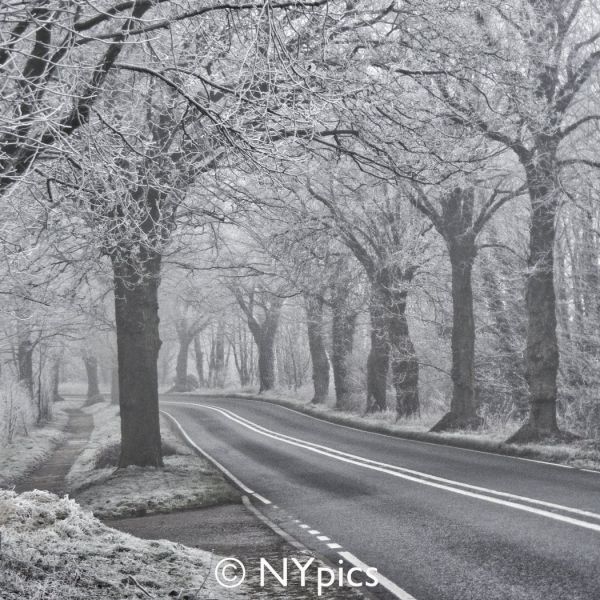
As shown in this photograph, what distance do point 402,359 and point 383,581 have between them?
18048 mm

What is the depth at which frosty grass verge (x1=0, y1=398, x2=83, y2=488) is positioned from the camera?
18.9 m

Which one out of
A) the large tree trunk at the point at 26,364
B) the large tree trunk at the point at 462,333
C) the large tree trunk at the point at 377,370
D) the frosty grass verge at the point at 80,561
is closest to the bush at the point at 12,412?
the large tree trunk at the point at 26,364

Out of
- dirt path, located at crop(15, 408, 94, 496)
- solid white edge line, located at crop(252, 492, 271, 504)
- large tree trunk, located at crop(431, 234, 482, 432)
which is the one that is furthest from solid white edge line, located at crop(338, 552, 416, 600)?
large tree trunk, located at crop(431, 234, 482, 432)

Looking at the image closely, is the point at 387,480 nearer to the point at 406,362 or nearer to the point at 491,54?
the point at 491,54

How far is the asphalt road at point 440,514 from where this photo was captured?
6707 mm

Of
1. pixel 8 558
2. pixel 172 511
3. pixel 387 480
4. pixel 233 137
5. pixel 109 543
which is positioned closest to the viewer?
pixel 8 558

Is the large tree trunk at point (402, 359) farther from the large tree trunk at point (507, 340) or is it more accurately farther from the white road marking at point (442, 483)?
the white road marking at point (442, 483)

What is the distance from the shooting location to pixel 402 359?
24.7 metres

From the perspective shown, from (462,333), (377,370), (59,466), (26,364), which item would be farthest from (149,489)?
(26,364)

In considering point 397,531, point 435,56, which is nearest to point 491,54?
point 435,56

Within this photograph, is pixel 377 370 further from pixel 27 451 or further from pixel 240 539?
pixel 240 539

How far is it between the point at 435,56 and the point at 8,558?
27.6 ft

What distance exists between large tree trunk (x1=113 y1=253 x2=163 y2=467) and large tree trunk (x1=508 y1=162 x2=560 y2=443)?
7.86m

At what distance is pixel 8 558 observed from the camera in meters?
5.69
